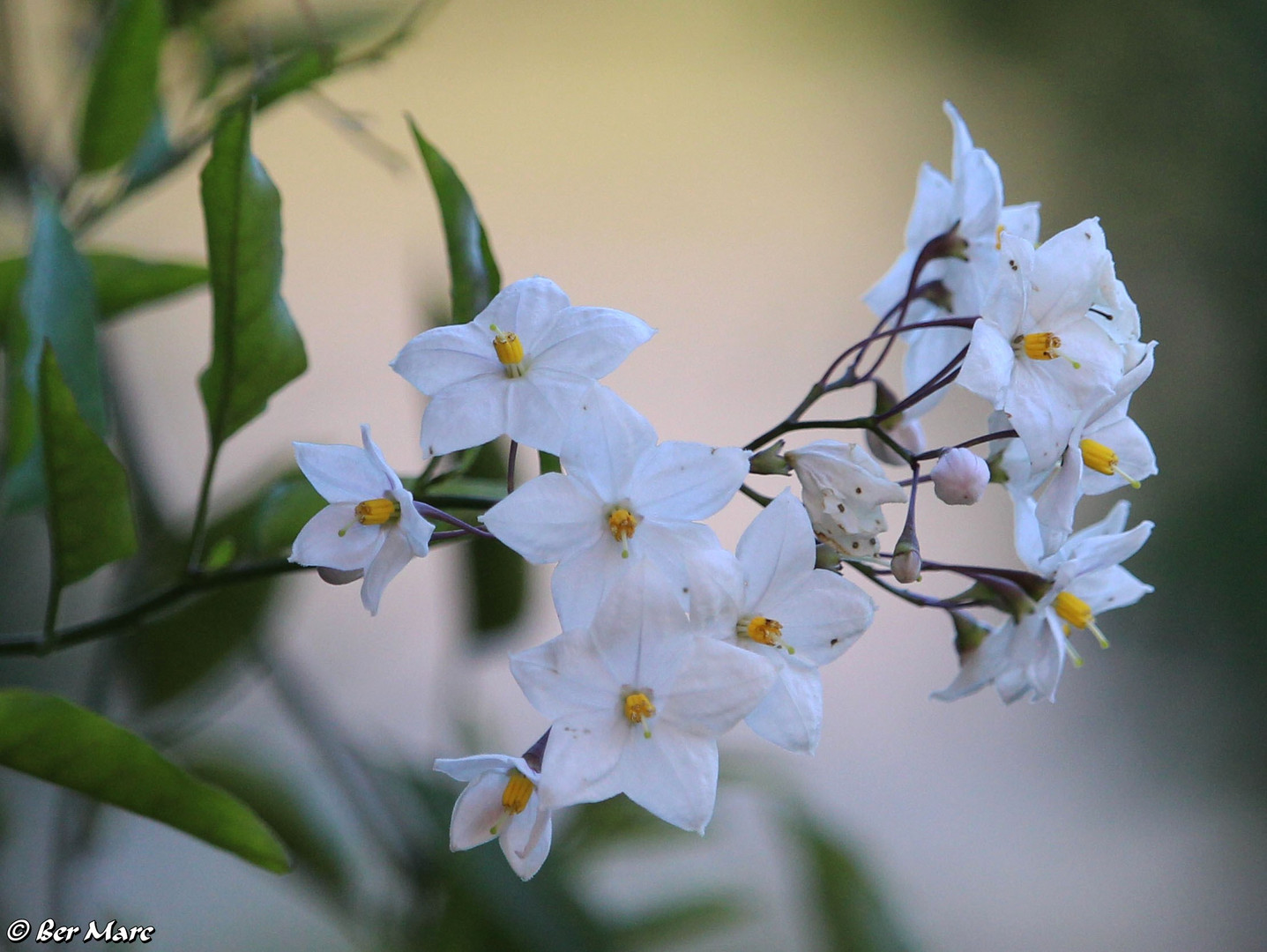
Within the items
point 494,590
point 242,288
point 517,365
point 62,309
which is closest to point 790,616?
point 517,365

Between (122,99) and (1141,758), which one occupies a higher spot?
(122,99)

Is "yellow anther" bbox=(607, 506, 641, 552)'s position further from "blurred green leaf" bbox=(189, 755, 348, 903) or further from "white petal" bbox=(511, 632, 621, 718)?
"blurred green leaf" bbox=(189, 755, 348, 903)

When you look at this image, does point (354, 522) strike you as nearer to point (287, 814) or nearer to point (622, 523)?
point (622, 523)

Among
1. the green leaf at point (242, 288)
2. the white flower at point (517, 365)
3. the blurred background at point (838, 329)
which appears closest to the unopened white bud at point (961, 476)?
the white flower at point (517, 365)

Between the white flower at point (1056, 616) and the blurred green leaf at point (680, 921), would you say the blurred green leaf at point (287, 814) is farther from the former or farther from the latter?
the white flower at point (1056, 616)

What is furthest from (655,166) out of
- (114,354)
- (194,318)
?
(114,354)

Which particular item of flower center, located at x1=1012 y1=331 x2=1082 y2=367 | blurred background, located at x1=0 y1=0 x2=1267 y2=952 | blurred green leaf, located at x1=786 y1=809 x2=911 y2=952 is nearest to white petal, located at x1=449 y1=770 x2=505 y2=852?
flower center, located at x1=1012 y1=331 x2=1082 y2=367

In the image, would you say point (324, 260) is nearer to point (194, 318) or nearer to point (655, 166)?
point (194, 318)
